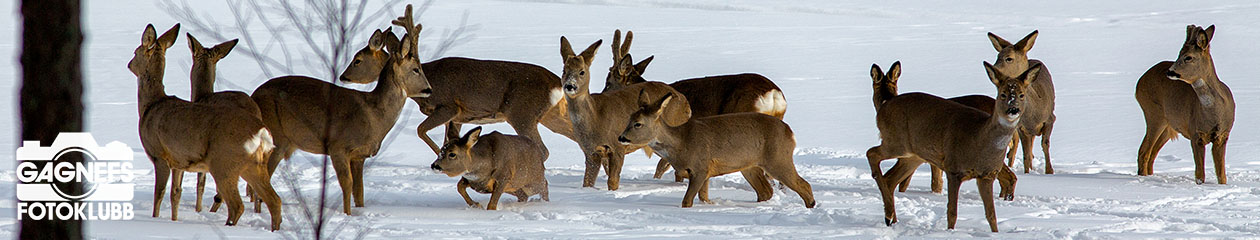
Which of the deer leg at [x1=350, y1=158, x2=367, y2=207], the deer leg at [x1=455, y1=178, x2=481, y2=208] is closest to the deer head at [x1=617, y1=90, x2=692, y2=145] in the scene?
the deer leg at [x1=455, y1=178, x2=481, y2=208]

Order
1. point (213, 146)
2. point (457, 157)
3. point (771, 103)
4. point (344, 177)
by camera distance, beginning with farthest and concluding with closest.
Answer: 1. point (771, 103)
2. point (457, 157)
3. point (344, 177)
4. point (213, 146)

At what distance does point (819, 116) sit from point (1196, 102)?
6.17 meters

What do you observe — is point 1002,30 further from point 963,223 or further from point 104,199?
point 104,199

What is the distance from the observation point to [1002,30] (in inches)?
1143

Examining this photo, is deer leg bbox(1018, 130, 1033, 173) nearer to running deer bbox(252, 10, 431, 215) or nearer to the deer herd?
the deer herd

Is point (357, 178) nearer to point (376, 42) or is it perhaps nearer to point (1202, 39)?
point (376, 42)

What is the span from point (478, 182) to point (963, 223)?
3193mm

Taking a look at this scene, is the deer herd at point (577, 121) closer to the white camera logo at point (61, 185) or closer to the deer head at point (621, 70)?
the deer head at point (621, 70)

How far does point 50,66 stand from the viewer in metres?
4.21

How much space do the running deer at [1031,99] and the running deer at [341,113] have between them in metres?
5.16

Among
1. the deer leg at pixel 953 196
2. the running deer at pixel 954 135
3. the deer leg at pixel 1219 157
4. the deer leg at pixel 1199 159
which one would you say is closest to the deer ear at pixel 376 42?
the running deer at pixel 954 135

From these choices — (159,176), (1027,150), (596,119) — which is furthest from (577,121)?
(1027,150)

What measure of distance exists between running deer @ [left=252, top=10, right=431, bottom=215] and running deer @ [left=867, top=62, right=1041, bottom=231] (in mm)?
3210

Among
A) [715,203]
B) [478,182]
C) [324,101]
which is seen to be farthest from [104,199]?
[715,203]
